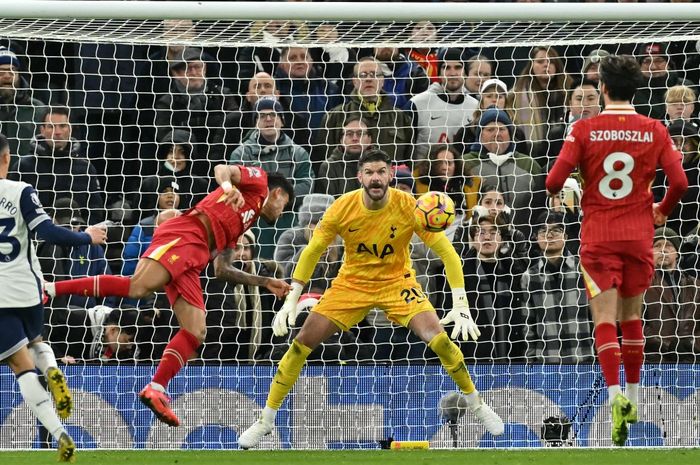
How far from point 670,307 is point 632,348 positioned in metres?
2.69

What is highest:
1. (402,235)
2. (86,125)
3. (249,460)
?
(86,125)

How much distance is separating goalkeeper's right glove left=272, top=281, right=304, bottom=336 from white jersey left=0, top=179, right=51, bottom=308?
6.90 ft

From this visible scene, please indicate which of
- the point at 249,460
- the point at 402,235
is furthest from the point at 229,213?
the point at 249,460

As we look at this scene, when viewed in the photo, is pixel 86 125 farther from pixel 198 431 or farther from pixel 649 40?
pixel 649 40

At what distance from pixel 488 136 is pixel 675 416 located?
3014 mm

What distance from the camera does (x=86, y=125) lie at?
1173cm

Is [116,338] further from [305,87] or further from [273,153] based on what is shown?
[305,87]

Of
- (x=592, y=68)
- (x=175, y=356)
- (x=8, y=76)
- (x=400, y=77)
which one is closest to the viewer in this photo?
(x=175, y=356)

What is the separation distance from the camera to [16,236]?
8391 mm

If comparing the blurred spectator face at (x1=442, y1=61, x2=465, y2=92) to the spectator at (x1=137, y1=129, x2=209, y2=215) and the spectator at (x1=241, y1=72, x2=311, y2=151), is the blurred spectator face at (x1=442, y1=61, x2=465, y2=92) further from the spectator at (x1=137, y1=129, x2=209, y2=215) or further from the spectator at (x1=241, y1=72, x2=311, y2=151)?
the spectator at (x1=137, y1=129, x2=209, y2=215)

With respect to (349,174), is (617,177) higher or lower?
lower

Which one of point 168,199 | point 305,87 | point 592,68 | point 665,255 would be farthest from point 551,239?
point 168,199

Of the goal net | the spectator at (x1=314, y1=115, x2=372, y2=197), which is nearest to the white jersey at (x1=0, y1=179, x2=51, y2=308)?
the goal net

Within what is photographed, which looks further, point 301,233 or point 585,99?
point 585,99
